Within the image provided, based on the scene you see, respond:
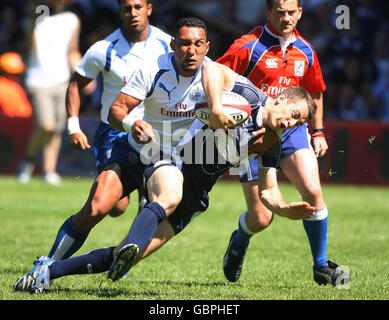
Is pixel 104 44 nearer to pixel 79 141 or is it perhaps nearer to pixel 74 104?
pixel 74 104

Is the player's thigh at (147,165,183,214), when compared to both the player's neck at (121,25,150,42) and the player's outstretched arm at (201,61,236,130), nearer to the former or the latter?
the player's outstretched arm at (201,61,236,130)

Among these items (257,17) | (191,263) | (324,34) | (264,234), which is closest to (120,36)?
(191,263)

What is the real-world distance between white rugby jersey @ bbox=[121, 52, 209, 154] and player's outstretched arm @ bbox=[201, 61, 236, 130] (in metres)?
0.23

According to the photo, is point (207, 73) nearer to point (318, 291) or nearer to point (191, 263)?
point (318, 291)

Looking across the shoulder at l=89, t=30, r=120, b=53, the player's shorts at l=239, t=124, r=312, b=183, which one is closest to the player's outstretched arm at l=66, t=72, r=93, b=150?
the shoulder at l=89, t=30, r=120, b=53

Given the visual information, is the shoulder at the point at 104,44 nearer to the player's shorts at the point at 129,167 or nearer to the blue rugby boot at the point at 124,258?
the player's shorts at the point at 129,167

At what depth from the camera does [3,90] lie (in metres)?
15.1

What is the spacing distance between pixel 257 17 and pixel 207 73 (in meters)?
12.0

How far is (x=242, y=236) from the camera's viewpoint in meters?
6.66

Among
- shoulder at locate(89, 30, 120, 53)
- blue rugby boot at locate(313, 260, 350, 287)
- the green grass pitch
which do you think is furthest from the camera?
shoulder at locate(89, 30, 120, 53)

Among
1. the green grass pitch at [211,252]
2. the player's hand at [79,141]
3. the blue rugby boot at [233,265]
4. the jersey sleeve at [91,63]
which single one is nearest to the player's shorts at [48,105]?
the green grass pitch at [211,252]

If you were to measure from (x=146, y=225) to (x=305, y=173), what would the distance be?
1521 millimetres

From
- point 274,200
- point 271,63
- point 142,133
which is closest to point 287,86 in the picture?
point 271,63

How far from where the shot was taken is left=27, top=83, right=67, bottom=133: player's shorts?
12555 millimetres
